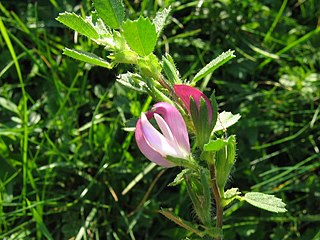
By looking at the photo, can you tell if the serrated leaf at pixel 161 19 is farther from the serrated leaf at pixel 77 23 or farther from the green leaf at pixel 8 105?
the green leaf at pixel 8 105

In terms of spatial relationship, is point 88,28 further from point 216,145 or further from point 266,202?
point 266,202

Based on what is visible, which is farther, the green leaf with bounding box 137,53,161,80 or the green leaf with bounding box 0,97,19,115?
the green leaf with bounding box 0,97,19,115

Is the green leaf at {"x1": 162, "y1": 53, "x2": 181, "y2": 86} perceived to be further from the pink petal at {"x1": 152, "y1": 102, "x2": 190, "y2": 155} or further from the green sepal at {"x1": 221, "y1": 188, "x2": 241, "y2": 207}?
the green sepal at {"x1": 221, "y1": 188, "x2": 241, "y2": 207}

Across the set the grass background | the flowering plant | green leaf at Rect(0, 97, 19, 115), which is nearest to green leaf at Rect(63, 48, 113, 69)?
the flowering plant

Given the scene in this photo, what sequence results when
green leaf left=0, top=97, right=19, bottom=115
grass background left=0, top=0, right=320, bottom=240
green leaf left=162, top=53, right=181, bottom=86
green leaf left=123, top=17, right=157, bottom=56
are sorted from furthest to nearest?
1. green leaf left=0, top=97, right=19, bottom=115
2. grass background left=0, top=0, right=320, bottom=240
3. green leaf left=162, top=53, right=181, bottom=86
4. green leaf left=123, top=17, right=157, bottom=56

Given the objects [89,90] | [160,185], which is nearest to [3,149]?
[89,90]
